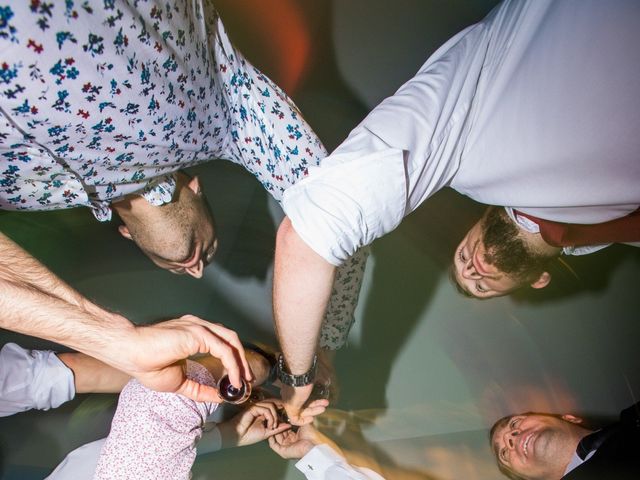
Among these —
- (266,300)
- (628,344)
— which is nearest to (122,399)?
(266,300)

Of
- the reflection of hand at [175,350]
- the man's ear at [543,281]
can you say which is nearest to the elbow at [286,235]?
the reflection of hand at [175,350]

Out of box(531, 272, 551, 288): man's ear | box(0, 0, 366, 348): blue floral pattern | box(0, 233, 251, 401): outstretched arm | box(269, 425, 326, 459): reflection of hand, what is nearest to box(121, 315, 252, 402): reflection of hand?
box(0, 233, 251, 401): outstretched arm

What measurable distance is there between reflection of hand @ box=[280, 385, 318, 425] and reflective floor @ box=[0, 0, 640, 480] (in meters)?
0.06

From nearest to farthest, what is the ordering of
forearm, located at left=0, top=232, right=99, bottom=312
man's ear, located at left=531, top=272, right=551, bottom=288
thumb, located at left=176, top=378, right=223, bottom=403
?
1. forearm, located at left=0, top=232, right=99, bottom=312
2. thumb, located at left=176, top=378, right=223, bottom=403
3. man's ear, located at left=531, top=272, right=551, bottom=288

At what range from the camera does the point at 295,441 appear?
91cm

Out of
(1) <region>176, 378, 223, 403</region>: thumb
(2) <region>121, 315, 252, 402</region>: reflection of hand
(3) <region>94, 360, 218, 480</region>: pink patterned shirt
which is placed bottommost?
(3) <region>94, 360, 218, 480</region>: pink patterned shirt

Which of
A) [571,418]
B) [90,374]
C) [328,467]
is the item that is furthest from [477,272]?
[90,374]

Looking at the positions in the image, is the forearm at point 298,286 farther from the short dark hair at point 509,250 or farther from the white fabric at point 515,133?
the short dark hair at point 509,250

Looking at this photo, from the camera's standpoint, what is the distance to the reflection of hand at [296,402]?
0.82 metres

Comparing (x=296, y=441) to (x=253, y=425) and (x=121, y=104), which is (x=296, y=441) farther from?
(x=121, y=104)

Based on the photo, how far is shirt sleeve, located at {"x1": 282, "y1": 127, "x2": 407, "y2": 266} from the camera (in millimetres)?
432

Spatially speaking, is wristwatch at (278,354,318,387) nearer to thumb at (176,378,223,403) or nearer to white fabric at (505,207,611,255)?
thumb at (176,378,223,403)

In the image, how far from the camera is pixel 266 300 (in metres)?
1.08

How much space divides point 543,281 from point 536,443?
34 centimetres
